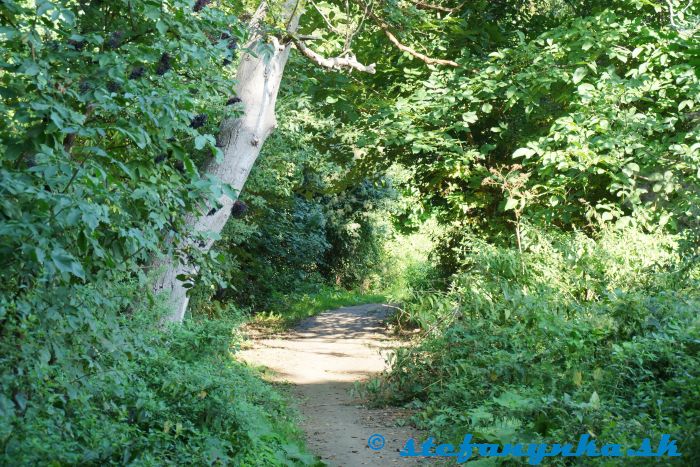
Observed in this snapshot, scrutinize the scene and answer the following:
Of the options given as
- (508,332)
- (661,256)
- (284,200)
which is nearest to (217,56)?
(508,332)

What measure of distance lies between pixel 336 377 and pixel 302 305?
8.34 m

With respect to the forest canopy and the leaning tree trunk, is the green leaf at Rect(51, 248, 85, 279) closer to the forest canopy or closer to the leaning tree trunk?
the forest canopy

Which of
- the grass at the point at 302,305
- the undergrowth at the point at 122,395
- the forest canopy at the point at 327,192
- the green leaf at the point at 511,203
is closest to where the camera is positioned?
the undergrowth at the point at 122,395

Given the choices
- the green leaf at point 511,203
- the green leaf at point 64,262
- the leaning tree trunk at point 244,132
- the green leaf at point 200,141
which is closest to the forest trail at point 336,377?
the leaning tree trunk at point 244,132

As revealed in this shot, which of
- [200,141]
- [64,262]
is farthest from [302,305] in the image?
[64,262]

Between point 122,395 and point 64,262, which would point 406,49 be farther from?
point 64,262

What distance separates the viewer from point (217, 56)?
484 cm

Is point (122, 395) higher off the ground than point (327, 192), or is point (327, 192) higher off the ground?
point (327, 192)

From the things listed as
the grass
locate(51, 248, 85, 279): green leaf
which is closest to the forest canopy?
locate(51, 248, 85, 279): green leaf

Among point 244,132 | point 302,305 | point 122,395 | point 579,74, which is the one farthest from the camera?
point 302,305

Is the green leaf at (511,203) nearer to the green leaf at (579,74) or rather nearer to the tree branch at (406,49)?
the green leaf at (579,74)

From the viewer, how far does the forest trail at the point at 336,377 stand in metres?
6.83

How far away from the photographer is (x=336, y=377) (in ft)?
34.3

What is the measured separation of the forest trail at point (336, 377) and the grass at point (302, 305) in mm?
339
